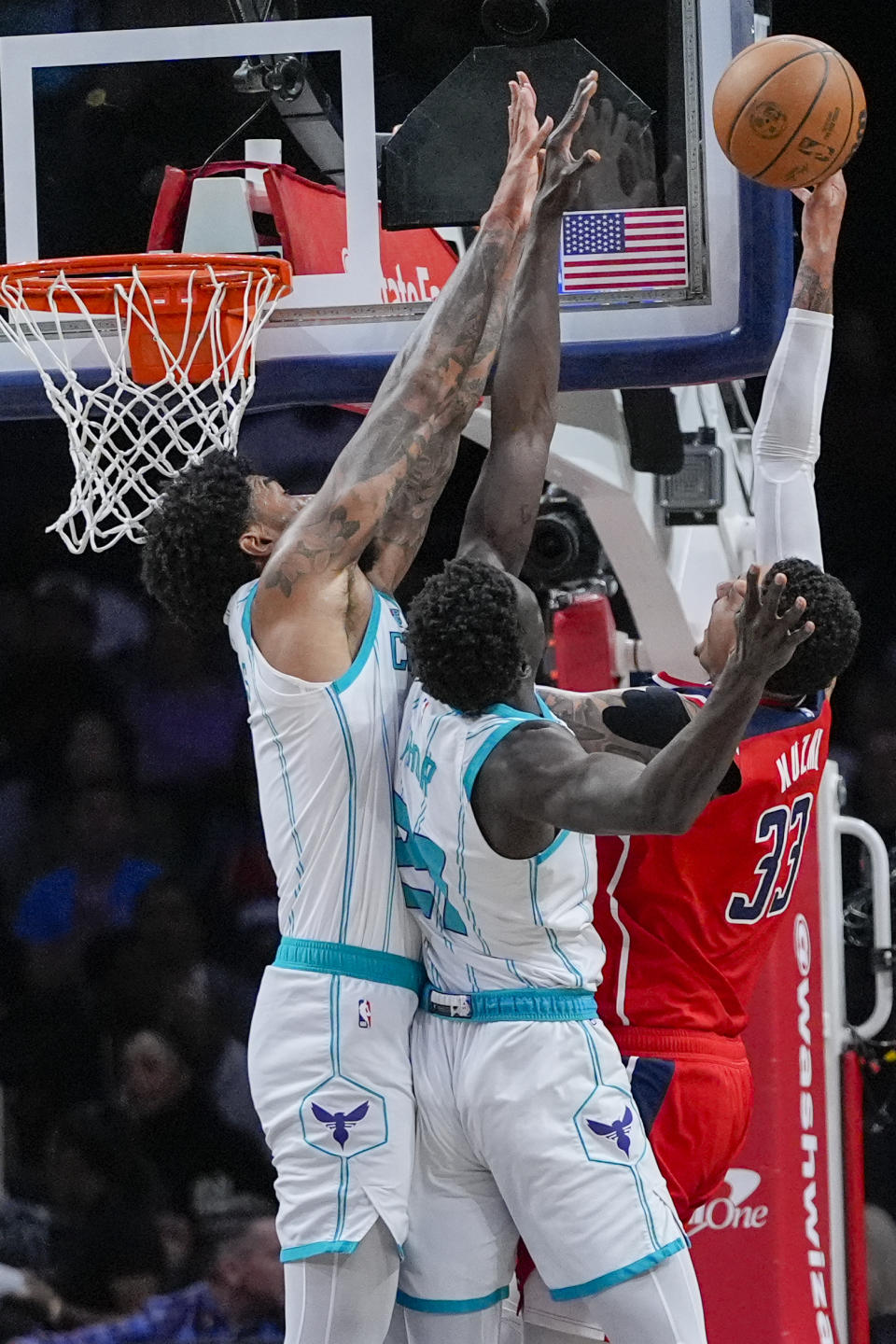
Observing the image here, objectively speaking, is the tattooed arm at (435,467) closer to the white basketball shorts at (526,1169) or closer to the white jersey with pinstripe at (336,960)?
the white jersey with pinstripe at (336,960)

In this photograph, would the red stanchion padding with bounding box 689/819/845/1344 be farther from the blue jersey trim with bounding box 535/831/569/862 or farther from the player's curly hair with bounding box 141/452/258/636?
the player's curly hair with bounding box 141/452/258/636

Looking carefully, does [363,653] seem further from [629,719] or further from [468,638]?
[629,719]

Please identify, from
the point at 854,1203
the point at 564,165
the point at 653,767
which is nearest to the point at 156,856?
the point at 854,1203

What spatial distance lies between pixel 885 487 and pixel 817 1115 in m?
3.05

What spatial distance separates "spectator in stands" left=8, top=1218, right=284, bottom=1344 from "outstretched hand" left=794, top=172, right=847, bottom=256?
181 inches

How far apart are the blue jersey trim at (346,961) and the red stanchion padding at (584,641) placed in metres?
1.91

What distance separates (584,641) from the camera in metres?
4.70

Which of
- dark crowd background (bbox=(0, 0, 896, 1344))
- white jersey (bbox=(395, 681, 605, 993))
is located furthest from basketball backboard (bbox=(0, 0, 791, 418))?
dark crowd background (bbox=(0, 0, 896, 1344))

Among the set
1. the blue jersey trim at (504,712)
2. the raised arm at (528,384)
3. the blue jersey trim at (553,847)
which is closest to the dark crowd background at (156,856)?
the raised arm at (528,384)

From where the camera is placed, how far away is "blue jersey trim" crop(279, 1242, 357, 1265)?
8.84ft

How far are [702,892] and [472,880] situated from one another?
0.66m

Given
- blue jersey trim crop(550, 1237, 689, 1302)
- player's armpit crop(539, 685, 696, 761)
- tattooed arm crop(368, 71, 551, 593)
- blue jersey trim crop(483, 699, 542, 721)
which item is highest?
tattooed arm crop(368, 71, 551, 593)

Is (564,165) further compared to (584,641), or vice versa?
(584,641)

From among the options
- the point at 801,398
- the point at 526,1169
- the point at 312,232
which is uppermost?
the point at 312,232
